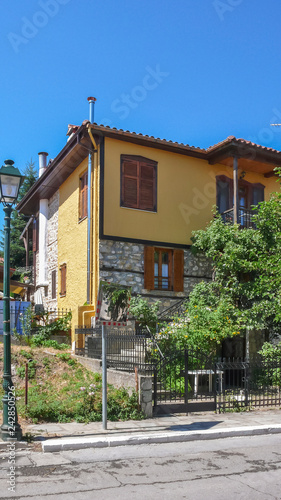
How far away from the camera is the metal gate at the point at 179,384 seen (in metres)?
10.1

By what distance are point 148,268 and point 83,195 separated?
3727mm

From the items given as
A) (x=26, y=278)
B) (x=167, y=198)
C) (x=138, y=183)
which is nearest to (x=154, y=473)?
(x=138, y=183)

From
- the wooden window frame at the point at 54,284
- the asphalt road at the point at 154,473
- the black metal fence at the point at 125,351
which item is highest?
the wooden window frame at the point at 54,284

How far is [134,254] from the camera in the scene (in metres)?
16.5

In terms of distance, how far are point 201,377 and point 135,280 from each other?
4.98m

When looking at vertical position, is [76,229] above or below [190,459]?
above

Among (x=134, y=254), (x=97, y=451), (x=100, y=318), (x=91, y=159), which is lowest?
(x=97, y=451)

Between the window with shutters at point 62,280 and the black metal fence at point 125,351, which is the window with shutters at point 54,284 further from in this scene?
the black metal fence at point 125,351

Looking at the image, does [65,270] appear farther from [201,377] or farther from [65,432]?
[65,432]

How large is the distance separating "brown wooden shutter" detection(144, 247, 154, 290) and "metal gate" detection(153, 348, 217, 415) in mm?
5639

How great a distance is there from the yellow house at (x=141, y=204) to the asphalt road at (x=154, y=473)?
8348 mm

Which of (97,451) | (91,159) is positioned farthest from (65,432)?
(91,159)

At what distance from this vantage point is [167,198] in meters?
17.5

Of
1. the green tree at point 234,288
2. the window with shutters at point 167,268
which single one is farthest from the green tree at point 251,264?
the window with shutters at point 167,268
